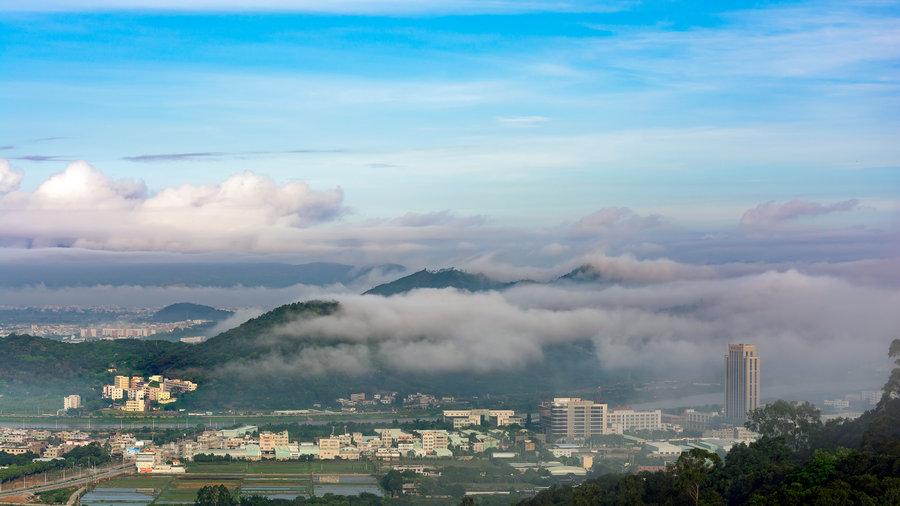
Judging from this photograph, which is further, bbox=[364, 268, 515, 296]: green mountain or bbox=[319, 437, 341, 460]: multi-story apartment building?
bbox=[364, 268, 515, 296]: green mountain

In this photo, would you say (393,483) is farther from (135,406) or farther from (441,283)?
(441,283)

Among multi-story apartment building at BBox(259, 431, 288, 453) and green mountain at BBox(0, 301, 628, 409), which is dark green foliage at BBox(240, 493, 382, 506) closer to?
multi-story apartment building at BBox(259, 431, 288, 453)

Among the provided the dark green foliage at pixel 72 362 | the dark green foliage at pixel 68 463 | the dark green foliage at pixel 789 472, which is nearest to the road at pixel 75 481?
the dark green foliage at pixel 68 463

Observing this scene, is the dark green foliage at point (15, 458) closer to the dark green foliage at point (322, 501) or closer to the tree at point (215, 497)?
the tree at point (215, 497)

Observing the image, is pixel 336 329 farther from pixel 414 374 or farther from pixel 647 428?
pixel 647 428

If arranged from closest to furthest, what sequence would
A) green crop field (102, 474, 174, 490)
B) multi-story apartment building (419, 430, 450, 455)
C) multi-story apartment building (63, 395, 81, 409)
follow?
green crop field (102, 474, 174, 490), multi-story apartment building (419, 430, 450, 455), multi-story apartment building (63, 395, 81, 409)

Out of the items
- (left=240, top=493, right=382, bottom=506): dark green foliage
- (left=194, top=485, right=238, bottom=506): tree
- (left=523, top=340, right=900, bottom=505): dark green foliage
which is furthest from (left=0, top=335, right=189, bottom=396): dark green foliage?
(left=523, top=340, right=900, bottom=505): dark green foliage
